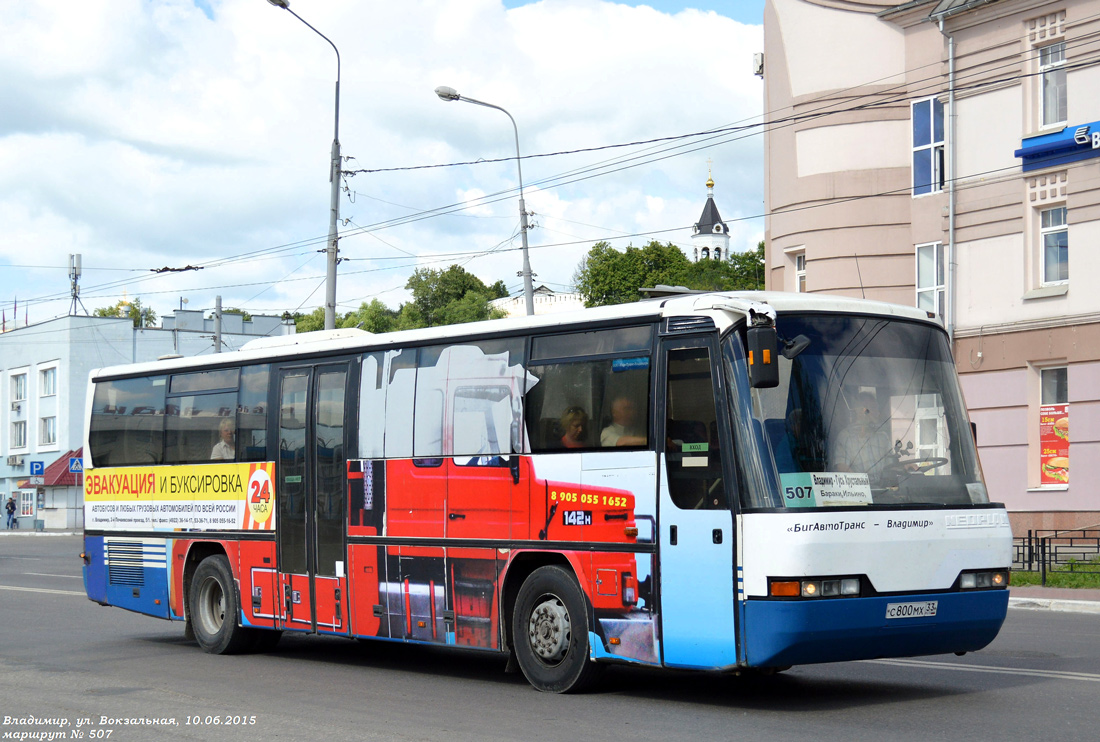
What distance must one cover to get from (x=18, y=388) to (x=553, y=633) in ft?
245

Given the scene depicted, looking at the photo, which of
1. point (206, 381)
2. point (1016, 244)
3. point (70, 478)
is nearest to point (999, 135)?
point (1016, 244)

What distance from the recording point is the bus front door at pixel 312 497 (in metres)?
13.3

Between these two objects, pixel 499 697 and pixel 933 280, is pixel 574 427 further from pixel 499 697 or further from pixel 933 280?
pixel 933 280

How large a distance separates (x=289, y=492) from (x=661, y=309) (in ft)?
17.1

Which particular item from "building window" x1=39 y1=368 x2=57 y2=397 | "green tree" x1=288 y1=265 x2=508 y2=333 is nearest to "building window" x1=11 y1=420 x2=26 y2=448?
"building window" x1=39 y1=368 x2=57 y2=397

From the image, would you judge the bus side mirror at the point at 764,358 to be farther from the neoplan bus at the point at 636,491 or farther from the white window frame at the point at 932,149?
the white window frame at the point at 932,149

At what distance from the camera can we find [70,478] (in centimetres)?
7131

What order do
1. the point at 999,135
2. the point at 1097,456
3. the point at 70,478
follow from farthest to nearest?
the point at 70,478 < the point at 999,135 < the point at 1097,456

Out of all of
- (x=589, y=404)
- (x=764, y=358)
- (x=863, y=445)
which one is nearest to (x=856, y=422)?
(x=863, y=445)

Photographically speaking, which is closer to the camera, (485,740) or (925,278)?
(485,740)

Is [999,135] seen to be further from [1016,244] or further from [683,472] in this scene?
[683,472]

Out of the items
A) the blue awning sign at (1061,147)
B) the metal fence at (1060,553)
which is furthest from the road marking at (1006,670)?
the blue awning sign at (1061,147)

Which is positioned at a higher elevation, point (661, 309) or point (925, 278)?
point (925, 278)

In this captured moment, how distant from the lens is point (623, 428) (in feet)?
34.4
